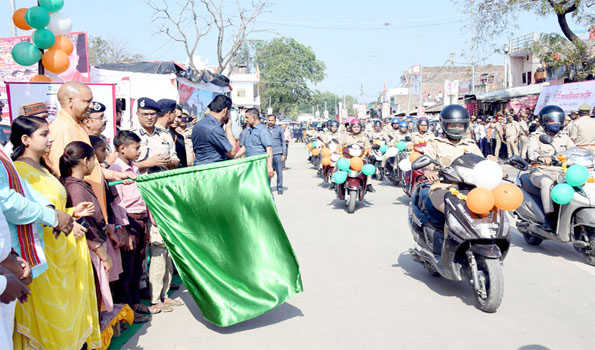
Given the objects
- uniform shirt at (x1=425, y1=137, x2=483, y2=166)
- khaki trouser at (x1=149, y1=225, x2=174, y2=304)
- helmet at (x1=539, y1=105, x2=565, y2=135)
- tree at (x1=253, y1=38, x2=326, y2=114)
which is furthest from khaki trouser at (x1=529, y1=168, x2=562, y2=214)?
tree at (x1=253, y1=38, x2=326, y2=114)

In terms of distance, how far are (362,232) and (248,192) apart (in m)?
3.78

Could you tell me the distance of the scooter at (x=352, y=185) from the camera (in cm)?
900

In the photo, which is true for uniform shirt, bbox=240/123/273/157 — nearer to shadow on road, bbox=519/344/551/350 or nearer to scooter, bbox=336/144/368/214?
scooter, bbox=336/144/368/214

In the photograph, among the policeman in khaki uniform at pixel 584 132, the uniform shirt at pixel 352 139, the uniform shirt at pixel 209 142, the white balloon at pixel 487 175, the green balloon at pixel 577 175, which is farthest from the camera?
the uniform shirt at pixel 352 139

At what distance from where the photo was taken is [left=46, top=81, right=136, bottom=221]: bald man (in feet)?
12.0

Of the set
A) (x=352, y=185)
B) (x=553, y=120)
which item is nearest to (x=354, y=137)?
(x=352, y=185)

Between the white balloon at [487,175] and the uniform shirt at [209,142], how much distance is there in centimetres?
254

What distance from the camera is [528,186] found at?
6465 millimetres

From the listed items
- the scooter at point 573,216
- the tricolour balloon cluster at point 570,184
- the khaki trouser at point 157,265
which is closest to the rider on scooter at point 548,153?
the scooter at point 573,216

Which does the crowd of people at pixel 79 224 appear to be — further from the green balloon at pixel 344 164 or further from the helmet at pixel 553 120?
the helmet at pixel 553 120

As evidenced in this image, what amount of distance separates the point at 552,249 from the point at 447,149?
2.41m

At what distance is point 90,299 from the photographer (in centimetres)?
328

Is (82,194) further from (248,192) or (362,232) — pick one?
(362,232)

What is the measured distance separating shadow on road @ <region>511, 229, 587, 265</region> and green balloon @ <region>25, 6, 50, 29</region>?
683 centimetres
